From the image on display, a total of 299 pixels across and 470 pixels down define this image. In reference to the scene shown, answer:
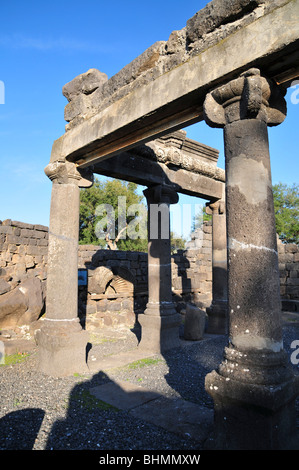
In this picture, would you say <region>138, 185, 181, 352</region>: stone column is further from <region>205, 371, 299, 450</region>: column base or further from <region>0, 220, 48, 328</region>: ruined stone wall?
<region>205, 371, 299, 450</region>: column base

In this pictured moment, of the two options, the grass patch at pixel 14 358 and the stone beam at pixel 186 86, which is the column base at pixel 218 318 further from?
the stone beam at pixel 186 86

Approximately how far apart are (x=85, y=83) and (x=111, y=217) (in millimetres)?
24607

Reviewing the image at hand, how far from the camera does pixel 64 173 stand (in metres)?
5.30

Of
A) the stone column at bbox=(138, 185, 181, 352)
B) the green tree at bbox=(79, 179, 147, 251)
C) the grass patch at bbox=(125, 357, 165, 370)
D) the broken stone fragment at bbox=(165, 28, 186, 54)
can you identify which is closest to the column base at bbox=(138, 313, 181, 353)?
the stone column at bbox=(138, 185, 181, 352)

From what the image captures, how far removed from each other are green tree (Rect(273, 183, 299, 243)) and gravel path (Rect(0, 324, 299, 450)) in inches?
982

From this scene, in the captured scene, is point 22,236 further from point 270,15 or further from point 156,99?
point 270,15

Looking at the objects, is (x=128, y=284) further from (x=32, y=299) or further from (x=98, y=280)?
(x=32, y=299)

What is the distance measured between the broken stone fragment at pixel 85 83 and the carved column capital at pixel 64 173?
1.19m

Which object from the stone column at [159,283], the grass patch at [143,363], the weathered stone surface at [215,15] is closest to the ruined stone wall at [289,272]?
the stone column at [159,283]

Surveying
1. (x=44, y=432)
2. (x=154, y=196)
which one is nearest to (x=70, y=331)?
(x=44, y=432)

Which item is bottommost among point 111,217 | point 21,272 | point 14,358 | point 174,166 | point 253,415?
point 14,358

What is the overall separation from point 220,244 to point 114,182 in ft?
81.1

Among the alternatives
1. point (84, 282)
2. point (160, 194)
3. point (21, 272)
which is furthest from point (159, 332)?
point (21, 272)

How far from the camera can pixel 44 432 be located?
3027mm
